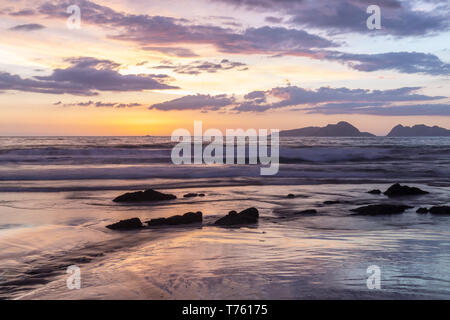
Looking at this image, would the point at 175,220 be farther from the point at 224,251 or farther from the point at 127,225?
the point at 224,251

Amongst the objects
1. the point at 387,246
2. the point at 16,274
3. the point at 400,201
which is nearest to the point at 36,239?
the point at 16,274

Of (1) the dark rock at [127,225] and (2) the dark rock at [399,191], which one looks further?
(2) the dark rock at [399,191]

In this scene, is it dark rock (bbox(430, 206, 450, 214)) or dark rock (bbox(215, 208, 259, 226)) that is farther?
dark rock (bbox(430, 206, 450, 214))

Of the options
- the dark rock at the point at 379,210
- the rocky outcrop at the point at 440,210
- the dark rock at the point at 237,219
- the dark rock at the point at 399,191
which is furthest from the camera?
the dark rock at the point at 399,191

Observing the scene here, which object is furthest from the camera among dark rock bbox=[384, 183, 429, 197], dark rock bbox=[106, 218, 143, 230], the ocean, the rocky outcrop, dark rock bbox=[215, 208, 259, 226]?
dark rock bbox=[384, 183, 429, 197]

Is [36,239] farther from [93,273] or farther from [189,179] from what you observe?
[189,179]

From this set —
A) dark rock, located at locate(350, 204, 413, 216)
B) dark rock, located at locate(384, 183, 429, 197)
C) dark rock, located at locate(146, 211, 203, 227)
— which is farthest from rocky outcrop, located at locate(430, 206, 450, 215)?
dark rock, located at locate(146, 211, 203, 227)

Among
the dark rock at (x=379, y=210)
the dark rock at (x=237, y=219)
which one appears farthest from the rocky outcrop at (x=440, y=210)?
the dark rock at (x=237, y=219)

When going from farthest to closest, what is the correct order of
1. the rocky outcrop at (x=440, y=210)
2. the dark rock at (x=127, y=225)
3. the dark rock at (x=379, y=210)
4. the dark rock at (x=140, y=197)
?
1. the dark rock at (x=140, y=197)
2. the dark rock at (x=379, y=210)
3. the rocky outcrop at (x=440, y=210)
4. the dark rock at (x=127, y=225)

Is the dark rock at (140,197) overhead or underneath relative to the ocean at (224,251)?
overhead

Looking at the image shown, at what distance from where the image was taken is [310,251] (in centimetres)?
608

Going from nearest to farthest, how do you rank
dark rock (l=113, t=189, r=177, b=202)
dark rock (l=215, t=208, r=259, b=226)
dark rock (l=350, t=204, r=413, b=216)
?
dark rock (l=215, t=208, r=259, b=226)
dark rock (l=350, t=204, r=413, b=216)
dark rock (l=113, t=189, r=177, b=202)

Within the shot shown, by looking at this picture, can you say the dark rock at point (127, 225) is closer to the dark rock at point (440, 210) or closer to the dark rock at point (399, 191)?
the dark rock at point (440, 210)

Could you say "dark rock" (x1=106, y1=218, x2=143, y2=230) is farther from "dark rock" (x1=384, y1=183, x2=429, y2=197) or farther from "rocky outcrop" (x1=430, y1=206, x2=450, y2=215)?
"dark rock" (x1=384, y1=183, x2=429, y2=197)
